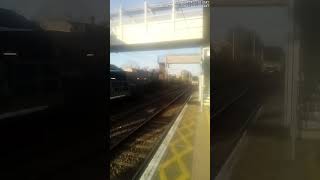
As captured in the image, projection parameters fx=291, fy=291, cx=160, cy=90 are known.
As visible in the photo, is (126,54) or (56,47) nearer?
(56,47)

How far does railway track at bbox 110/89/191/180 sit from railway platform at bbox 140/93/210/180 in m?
0.04

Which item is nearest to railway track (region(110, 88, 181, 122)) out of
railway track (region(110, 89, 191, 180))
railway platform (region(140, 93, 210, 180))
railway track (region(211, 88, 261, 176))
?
A: railway track (region(110, 89, 191, 180))

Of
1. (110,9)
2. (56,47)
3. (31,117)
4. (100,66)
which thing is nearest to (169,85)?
(100,66)

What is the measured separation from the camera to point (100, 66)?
1825mm

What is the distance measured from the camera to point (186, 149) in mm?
1756

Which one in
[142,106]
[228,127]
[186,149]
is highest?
[142,106]

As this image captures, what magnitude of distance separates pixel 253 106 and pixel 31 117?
127 centimetres

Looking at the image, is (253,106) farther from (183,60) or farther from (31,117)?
(31,117)

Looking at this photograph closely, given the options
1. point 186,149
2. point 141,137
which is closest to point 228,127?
point 186,149

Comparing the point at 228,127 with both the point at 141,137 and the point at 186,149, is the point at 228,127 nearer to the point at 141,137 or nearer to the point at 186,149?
the point at 186,149

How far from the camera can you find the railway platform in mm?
1716

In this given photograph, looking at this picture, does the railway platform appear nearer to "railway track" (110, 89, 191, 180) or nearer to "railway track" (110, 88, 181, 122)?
"railway track" (110, 89, 191, 180)

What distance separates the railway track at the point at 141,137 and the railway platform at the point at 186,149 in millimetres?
42

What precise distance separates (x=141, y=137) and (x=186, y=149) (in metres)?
0.30
